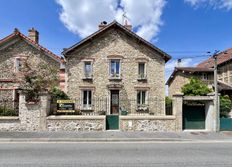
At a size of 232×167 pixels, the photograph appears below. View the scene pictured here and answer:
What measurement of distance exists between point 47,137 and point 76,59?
464 inches

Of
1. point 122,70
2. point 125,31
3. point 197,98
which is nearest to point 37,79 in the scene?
point 122,70

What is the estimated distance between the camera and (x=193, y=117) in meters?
17.7

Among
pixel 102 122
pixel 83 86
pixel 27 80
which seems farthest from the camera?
pixel 83 86

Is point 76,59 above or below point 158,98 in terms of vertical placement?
above

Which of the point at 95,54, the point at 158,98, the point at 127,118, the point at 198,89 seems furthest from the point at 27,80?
the point at 198,89

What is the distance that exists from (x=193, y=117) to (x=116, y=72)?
31.3 feet

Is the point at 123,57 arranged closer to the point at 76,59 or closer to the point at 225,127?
the point at 76,59

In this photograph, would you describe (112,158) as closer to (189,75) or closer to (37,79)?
(37,79)

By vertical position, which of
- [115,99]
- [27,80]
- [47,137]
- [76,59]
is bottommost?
[47,137]

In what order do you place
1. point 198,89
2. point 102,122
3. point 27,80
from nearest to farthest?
point 102,122, point 27,80, point 198,89

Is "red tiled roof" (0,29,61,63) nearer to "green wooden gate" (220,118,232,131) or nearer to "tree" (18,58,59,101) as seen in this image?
"tree" (18,58,59,101)

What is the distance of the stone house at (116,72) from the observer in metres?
23.7

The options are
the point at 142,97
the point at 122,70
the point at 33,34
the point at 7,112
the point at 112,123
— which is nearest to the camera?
the point at 7,112

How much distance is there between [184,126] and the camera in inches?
682
